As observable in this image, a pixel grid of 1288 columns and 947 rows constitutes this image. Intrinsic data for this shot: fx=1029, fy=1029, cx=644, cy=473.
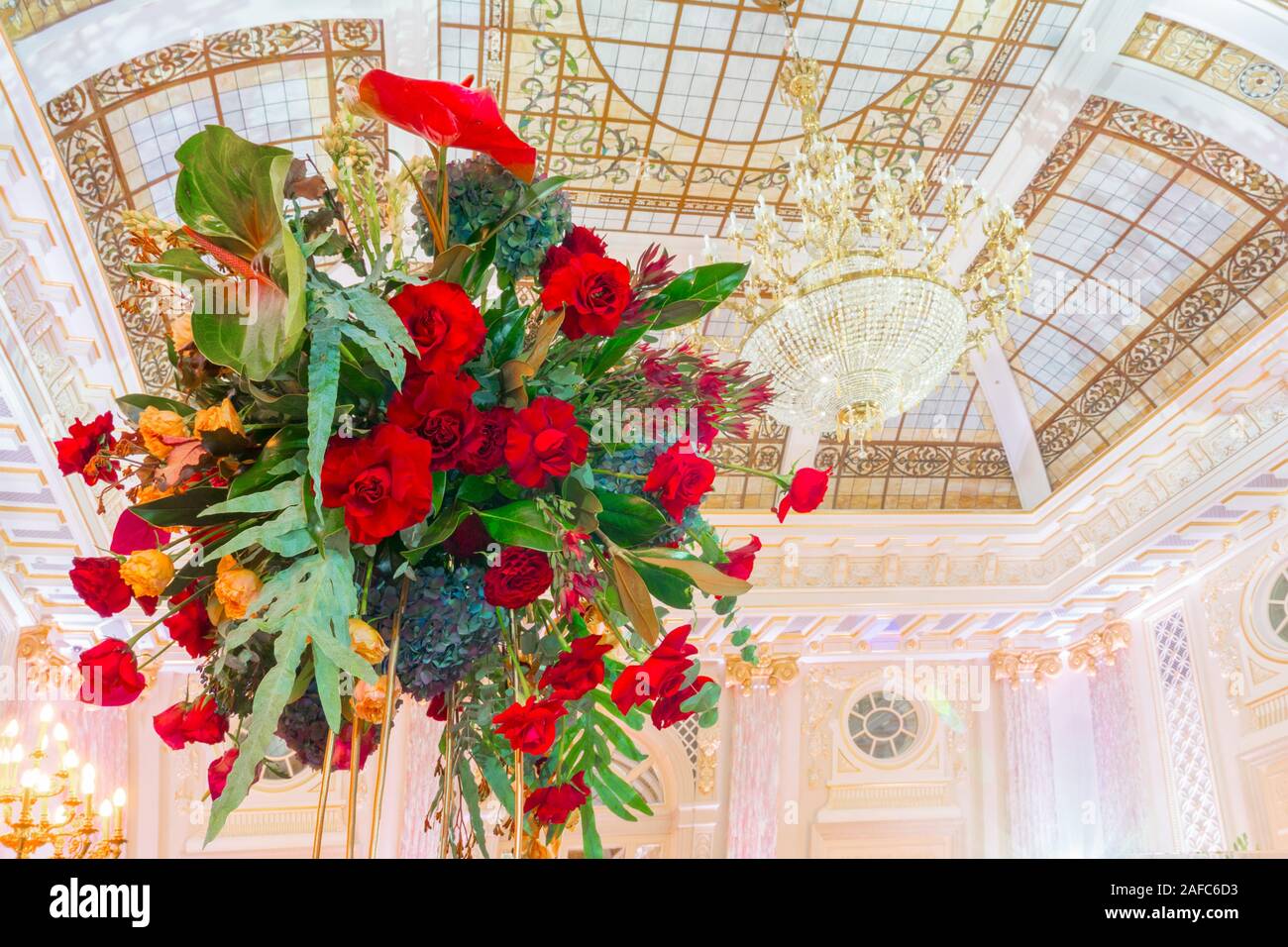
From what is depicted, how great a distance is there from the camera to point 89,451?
1142 millimetres

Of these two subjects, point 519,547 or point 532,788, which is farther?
point 532,788

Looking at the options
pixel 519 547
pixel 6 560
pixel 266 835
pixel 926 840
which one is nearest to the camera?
pixel 519 547

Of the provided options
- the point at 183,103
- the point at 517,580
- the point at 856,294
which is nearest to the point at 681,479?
the point at 517,580

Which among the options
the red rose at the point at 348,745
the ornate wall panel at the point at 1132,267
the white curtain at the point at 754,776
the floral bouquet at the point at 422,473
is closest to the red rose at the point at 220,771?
the floral bouquet at the point at 422,473

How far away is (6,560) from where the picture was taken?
296 inches

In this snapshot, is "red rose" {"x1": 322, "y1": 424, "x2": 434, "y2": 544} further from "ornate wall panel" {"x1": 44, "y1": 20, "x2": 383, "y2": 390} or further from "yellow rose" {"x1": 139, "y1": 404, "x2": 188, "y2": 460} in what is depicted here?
"ornate wall panel" {"x1": 44, "y1": 20, "x2": 383, "y2": 390}

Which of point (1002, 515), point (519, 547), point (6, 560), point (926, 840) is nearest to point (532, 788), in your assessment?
point (519, 547)

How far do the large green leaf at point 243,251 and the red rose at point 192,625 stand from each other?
31cm

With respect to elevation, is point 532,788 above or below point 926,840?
above

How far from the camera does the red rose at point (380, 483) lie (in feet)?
3.04
